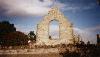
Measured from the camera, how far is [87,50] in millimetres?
22281

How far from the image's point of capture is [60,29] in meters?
30.1

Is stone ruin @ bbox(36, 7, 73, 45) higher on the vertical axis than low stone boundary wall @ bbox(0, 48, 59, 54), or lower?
higher

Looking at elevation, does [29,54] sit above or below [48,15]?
below

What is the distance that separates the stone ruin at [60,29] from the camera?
2997 cm

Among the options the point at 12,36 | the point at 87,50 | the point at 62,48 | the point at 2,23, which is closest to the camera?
the point at 87,50

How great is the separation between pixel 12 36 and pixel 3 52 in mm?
24494

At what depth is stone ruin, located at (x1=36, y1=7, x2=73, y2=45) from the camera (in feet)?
98.3

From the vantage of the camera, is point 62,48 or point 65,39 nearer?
point 62,48

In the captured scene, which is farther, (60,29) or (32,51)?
(60,29)

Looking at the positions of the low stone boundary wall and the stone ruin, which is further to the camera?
the stone ruin

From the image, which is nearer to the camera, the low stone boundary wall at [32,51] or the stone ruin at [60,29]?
the low stone boundary wall at [32,51]

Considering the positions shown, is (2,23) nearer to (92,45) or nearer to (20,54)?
(20,54)

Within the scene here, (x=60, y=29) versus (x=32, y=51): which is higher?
(x=60, y=29)

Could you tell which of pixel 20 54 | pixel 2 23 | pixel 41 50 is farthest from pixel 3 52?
pixel 2 23
